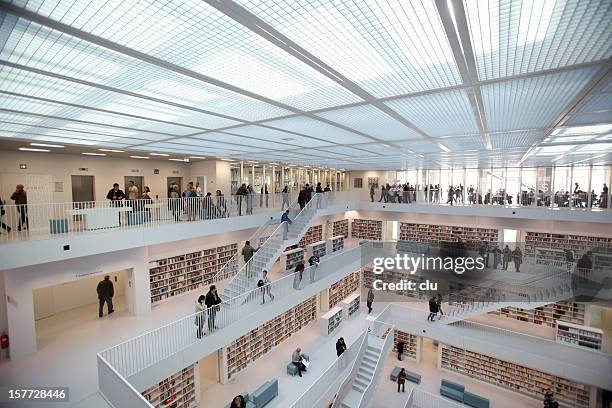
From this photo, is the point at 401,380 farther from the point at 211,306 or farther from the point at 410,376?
the point at 211,306

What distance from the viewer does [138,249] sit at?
33.2 feet

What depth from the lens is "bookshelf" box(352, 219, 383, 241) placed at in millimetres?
21750

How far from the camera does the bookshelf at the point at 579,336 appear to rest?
11.5 metres

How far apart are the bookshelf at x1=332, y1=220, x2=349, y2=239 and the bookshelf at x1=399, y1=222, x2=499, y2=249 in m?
4.23

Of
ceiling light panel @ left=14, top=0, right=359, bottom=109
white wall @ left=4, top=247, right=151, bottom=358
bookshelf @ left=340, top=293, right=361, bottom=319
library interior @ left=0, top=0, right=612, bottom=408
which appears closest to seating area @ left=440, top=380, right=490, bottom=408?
library interior @ left=0, top=0, right=612, bottom=408

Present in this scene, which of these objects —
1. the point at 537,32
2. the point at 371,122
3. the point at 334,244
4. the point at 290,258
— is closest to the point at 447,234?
the point at 334,244

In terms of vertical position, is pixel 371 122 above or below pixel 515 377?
above

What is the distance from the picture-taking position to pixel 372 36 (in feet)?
8.42

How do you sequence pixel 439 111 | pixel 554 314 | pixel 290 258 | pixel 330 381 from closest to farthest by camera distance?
pixel 439 111
pixel 330 381
pixel 554 314
pixel 290 258

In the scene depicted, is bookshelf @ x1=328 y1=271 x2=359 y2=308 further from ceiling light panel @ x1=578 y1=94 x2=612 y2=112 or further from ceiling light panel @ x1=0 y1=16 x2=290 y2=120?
ceiling light panel @ x1=0 y1=16 x2=290 y2=120

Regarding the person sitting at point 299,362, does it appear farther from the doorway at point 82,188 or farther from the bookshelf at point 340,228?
the doorway at point 82,188

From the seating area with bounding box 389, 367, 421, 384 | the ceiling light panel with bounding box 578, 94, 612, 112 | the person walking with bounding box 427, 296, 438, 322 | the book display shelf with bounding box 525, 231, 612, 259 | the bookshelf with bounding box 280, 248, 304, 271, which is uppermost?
the ceiling light panel with bounding box 578, 94, 612, 112

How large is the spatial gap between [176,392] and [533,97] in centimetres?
1138

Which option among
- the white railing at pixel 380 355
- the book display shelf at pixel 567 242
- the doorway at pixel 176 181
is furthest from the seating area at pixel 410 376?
the doorway at pixel 176 181
